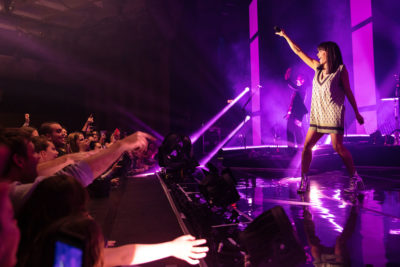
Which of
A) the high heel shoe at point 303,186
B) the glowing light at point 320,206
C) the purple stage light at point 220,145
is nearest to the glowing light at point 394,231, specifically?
the glowing light at point 320,206

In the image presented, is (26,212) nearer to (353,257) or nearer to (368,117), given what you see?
(353,257)

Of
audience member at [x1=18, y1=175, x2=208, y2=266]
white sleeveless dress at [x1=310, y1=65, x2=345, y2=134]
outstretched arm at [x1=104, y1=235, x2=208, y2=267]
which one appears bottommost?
outstretched arm at [x1=104, y1=235, x2=208, y2=267]

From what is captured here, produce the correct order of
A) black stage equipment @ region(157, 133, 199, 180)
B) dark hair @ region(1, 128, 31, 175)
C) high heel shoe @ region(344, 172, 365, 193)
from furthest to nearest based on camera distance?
black stage equipment @ region(157, 133, 199, 180)
high heel shoe @ region(344, 172, 365, 193)
dark hair @ region(1, 128, 31, 175)

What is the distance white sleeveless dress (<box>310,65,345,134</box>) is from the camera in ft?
11.2

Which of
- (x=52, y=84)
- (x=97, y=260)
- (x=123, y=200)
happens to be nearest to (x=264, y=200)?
(x=123, y=200)

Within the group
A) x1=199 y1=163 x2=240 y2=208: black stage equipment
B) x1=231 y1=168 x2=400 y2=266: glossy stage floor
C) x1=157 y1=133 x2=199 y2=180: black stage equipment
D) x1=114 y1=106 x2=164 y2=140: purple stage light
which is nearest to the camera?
x1=231 y1=168 x2=400 y2=266: glossy stage floor

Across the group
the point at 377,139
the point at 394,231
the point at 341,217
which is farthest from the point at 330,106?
the point at 377,139

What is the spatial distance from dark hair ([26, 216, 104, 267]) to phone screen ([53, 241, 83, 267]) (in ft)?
0.04

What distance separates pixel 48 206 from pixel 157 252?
1.60ft

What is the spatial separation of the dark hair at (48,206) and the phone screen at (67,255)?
0.21 m

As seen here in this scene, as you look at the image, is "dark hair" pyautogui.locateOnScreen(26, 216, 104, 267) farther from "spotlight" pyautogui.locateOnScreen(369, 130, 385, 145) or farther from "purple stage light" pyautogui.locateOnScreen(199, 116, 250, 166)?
"purple stage light" pyautogui.locateOnScreen(199, 116, 250, 166)

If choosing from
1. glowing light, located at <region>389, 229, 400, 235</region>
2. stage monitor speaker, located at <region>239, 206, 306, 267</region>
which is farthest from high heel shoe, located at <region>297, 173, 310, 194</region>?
stage monitor speaker, located at <region>239, 206, 306, 267</region>

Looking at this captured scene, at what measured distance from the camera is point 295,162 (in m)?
6.42

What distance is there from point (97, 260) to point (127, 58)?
13831 millimetres
